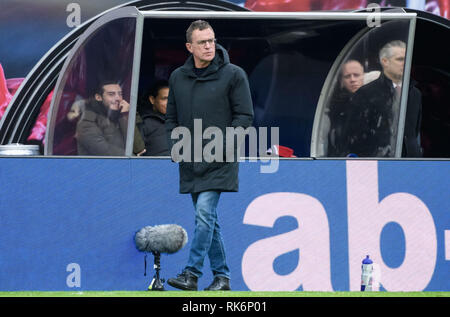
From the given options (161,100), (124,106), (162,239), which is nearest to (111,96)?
(124,106)

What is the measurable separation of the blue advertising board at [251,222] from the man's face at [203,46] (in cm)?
127

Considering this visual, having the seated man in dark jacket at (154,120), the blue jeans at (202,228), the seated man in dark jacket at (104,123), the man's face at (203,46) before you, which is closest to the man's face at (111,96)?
the seated man in dark jacket at (104,123)

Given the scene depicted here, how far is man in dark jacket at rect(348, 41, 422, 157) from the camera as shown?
29.9 feet

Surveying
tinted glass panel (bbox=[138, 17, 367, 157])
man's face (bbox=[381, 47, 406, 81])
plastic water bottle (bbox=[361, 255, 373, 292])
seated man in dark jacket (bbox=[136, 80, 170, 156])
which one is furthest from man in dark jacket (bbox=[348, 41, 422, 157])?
seated man in dark jacket (bbox=[136, 80, 170, 156])

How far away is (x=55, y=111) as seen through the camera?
9.17 m

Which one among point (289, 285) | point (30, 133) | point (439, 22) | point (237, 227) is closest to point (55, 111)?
point (30, 133)

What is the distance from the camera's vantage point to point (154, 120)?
31.0 ft

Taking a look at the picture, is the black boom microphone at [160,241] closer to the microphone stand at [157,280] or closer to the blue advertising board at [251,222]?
the microphone stand at [157,280]

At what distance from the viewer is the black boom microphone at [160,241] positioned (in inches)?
324

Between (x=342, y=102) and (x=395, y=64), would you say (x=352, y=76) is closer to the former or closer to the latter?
(x=342, y=102)

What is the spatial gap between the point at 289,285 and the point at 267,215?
→ 571 millimetres

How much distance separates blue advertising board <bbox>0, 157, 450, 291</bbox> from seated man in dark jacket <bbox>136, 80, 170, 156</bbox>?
22.3 inches
